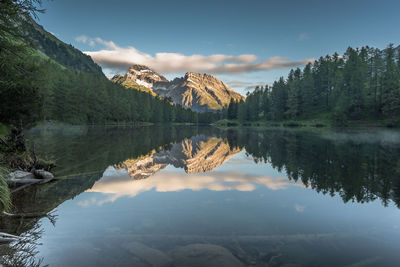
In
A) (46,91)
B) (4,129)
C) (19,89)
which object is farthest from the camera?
(46,91)

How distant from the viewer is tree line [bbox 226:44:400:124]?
80.4 m

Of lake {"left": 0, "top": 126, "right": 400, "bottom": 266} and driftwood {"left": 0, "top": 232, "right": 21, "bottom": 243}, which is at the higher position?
driftwood {"left": 0, "top": 232, "right": 21, "bottom": 243}

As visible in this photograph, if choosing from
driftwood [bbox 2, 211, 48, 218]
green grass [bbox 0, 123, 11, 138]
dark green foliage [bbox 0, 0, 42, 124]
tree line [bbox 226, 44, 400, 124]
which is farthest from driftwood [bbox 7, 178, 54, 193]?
tree line [bbox 226, 44, 400, 124]

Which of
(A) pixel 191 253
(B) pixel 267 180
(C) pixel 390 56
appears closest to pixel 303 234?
(A) pixel 191 253

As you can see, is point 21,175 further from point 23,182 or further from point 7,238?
point 7,238

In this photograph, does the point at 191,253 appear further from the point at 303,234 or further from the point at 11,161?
the point at 11,161

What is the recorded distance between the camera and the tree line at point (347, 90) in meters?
80.4

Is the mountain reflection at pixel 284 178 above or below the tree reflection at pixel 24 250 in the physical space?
below

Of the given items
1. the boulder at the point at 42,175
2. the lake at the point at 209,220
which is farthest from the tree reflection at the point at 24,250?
the boulder at the point at 42,175

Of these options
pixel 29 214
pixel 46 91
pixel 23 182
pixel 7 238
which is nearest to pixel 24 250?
pixel 7 238

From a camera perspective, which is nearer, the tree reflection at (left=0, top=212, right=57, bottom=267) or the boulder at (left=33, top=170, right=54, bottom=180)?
the tree reflection at (left=0, top=212, right=57, bottom=267)

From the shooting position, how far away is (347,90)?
94.8 m

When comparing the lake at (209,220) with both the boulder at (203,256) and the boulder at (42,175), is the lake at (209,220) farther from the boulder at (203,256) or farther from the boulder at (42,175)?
the boulder at (42,175)

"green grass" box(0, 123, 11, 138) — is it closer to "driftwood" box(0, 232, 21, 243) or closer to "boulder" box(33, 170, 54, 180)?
"boulder" box(33, 170, 54, 180)
